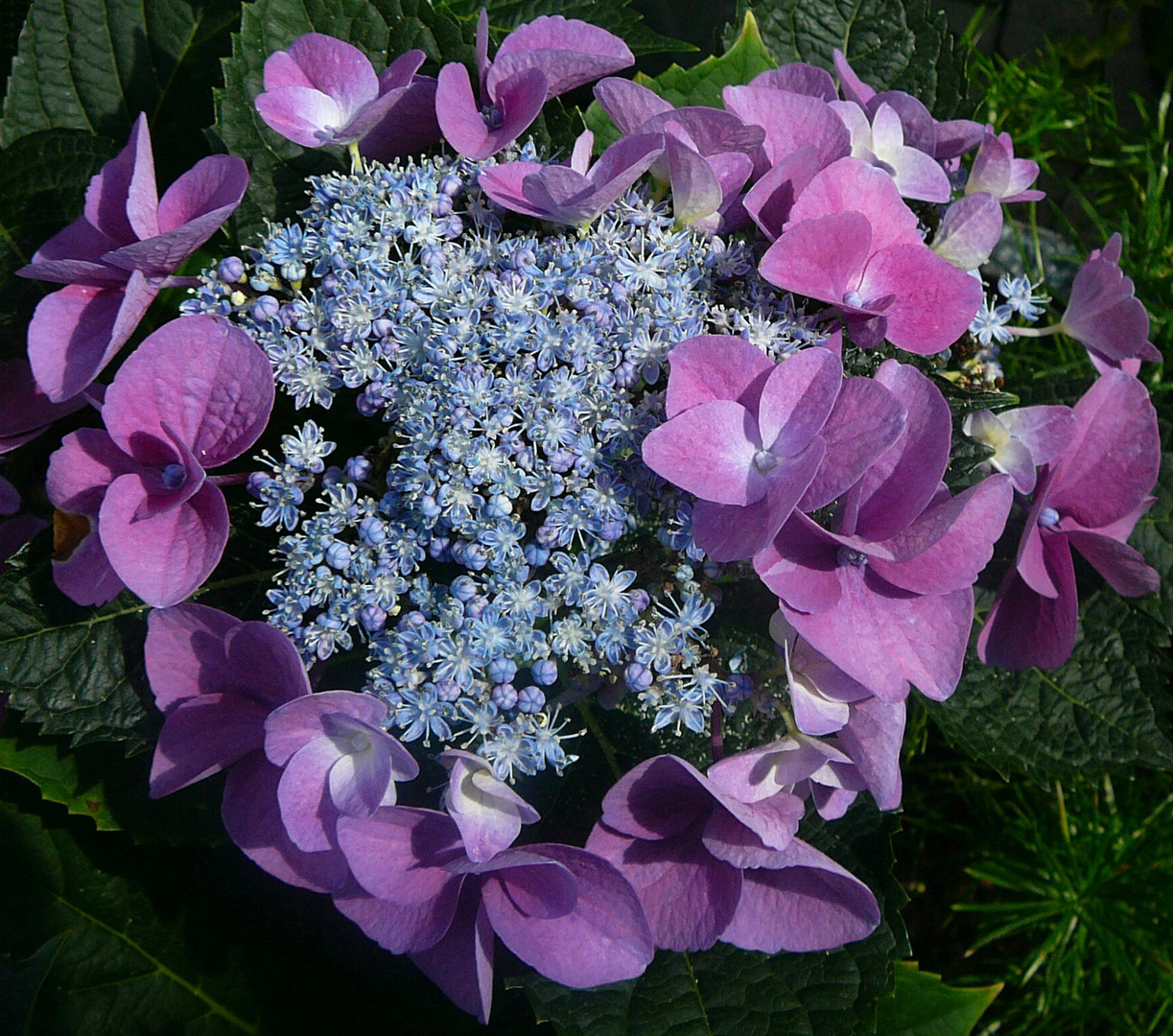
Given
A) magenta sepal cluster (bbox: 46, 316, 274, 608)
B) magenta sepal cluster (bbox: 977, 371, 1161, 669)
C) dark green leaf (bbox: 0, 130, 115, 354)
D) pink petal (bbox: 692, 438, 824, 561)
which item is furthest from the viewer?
dark green leaf (bbox: 0, 130, 115, 354)

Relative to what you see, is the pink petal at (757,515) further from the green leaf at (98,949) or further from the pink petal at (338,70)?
the green leaf at (98,949)

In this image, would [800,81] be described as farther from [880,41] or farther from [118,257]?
[118,257]

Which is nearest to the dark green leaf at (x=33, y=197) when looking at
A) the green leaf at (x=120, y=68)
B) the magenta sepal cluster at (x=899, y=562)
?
the green leaf at (x=120, y=68)

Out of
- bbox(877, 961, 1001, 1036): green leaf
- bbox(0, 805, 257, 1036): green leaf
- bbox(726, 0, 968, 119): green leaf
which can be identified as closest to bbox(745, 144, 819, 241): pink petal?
bbox(726, 0, 968, 119): green leaf

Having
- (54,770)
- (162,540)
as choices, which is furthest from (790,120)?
(54,770)

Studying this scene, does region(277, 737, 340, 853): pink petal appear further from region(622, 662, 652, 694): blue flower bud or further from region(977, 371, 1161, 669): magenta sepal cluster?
region(977, 371, 1161, 669): magenta sepal cluster
